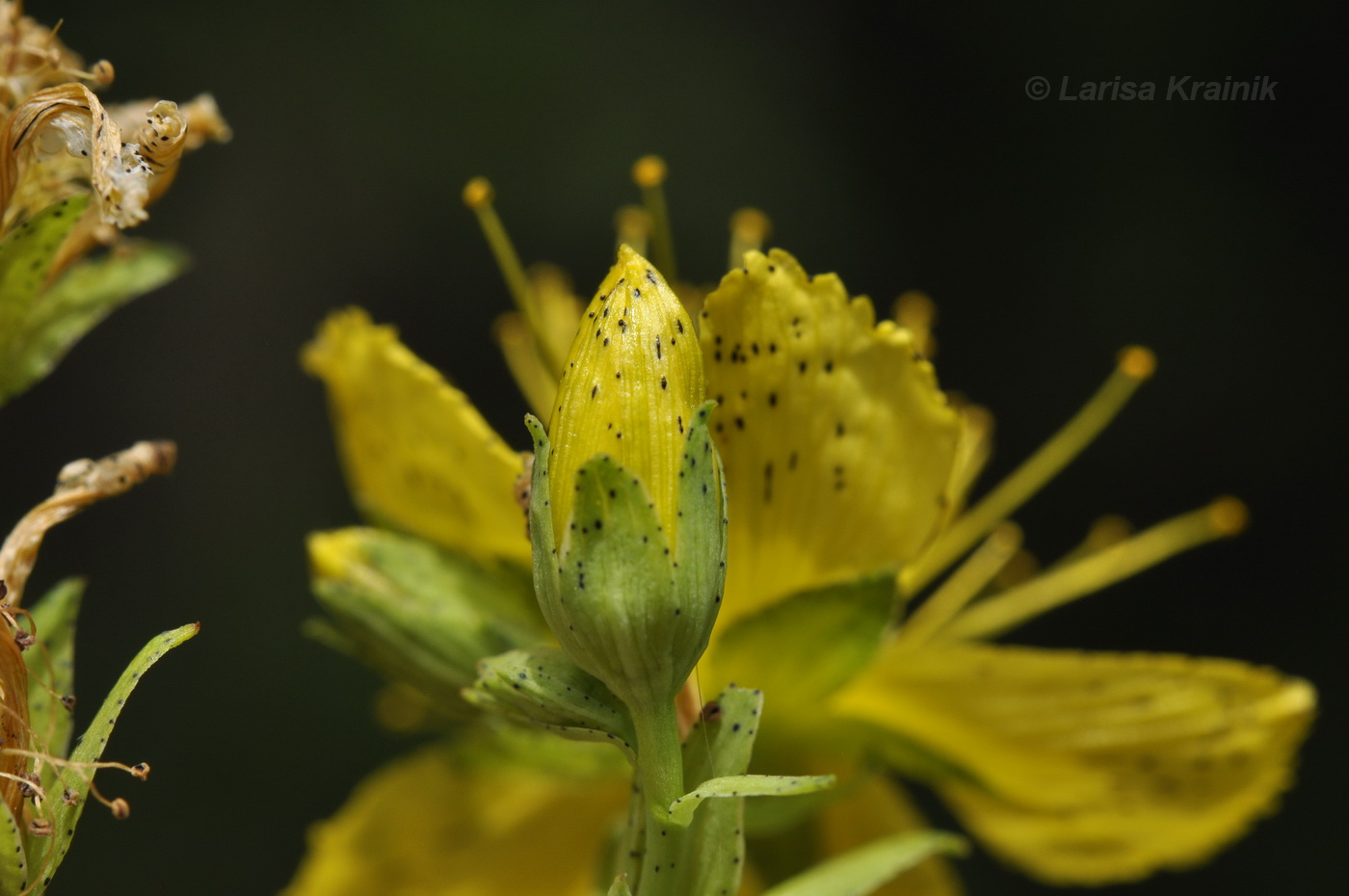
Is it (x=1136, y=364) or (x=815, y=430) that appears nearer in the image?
(x=815, y=430)

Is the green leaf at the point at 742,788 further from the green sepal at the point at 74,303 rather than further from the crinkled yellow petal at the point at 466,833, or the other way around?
the crinkled yellow petal at the point at 466,833

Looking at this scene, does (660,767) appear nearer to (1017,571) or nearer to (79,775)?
(79,775)

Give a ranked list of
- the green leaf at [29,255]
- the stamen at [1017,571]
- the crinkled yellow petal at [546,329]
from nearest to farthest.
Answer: the green leaf at [29,255] < the crinkled yellow petal at [546,329] < the stamen at [1017,571]

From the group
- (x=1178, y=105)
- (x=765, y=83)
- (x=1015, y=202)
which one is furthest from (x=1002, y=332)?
(x=765, y=83)

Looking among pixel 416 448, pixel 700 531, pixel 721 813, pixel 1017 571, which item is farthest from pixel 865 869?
pixel 1017 571

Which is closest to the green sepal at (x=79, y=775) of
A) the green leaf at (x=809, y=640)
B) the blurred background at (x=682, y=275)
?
the green leaf at (x=809, y=640)

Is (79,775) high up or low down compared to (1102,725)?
down

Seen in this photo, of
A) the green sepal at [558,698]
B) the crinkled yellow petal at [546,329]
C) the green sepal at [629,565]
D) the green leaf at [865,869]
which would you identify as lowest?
the green leaf at [865,869]
